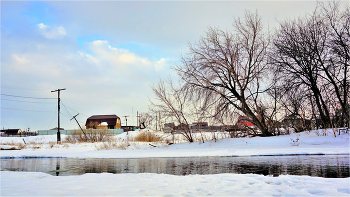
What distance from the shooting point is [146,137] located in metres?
25.9

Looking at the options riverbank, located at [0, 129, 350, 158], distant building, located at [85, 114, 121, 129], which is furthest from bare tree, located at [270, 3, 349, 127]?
distant building, located at [85, 114, 121, 129]

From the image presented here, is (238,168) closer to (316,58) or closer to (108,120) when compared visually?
(316,58)

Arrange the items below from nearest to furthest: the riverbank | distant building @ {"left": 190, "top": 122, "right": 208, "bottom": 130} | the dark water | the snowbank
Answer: the snowbank < the dark water < the riverbank < distant building @ {"left": 190, "top": 122, "right": 208, "bottom": 130}

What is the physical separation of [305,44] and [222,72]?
663cm

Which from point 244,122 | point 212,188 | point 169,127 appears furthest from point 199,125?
point 212,188

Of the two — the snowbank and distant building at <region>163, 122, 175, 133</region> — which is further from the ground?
distant building at <region>163, 122, 175, 133</region>

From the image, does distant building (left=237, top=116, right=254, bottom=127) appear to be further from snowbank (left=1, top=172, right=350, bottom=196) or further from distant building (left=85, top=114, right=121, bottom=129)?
distant building (left=85, top=114, right=121, bottom=129)

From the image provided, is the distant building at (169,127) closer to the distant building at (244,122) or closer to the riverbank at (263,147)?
the riverbank at (263,147)

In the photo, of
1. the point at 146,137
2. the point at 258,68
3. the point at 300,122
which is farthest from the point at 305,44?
the point at 146,137

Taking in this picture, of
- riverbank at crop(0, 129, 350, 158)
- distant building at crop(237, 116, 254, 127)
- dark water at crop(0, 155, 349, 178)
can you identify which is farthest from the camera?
distant building at crop(237, 116, 254, 127)

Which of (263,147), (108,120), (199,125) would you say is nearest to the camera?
(263,147)

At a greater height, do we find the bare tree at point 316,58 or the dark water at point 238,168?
the bare tree at point 316,58

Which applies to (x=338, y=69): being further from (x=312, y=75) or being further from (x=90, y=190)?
(x=90, y=190)

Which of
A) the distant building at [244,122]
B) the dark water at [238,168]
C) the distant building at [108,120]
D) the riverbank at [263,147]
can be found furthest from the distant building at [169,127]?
the distant building at [108,120]
